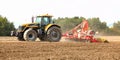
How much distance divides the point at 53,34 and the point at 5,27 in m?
19.7

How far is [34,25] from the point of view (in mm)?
23969

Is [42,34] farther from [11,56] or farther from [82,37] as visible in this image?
[11,56]

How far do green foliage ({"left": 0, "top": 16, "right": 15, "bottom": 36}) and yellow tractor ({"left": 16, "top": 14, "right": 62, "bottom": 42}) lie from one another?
58.1 feet

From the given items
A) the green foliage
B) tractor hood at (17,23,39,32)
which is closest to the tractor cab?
tractor hood at (17,23,39,32)

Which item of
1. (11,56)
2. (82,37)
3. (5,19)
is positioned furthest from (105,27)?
(11,56)

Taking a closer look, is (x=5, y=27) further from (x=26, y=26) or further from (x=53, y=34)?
(x=53, y=34)

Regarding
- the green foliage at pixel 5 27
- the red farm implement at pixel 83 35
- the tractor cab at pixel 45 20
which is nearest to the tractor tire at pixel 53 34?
the tractor cab at pixel 45 20

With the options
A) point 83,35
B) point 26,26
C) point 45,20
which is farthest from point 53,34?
point 83,35

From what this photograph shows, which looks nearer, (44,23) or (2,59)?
(2,59)

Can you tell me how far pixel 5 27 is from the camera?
42.7 metres

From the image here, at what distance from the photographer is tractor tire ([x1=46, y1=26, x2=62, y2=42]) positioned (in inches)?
931

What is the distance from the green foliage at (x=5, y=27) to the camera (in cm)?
4169

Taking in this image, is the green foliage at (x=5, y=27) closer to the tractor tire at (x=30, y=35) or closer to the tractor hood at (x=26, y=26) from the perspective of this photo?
the tractor hood at (x=26, y=26)

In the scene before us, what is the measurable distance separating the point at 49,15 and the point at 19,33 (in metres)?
2.31
